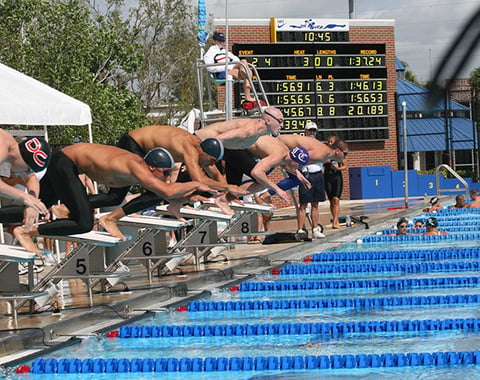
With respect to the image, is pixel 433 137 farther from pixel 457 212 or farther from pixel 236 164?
pixel 236 164

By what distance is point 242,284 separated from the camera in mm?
9047

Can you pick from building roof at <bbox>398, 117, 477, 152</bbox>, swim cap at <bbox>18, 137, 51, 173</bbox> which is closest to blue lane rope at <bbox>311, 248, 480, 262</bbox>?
swim cap at <bbox>18, 137, 51, 173</bbox>

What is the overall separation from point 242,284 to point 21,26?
15088 millimetres

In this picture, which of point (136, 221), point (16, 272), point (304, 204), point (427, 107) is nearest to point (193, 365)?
point (16, 272)

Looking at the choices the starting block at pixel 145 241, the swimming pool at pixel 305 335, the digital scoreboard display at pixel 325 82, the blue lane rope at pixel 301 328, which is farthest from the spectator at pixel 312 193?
the digital scoreboard display at pixel 325 82

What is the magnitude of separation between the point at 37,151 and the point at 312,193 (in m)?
7.81

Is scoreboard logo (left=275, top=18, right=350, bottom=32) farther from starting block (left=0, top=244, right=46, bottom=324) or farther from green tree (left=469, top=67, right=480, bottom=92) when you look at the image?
green tree (left=469, top=67, right=480, bottom=92)

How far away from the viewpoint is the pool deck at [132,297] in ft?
19.1

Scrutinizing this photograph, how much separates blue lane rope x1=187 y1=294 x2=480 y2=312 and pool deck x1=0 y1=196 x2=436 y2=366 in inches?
16.1

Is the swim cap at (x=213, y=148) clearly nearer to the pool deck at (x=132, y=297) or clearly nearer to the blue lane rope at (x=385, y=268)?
the pool deck at (x=132, y=297)

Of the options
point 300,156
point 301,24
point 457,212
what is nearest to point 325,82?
point 301,24

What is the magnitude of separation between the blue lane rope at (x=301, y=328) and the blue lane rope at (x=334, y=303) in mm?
1203

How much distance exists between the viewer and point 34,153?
5770 millimetres

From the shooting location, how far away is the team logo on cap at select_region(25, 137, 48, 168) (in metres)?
5.76
